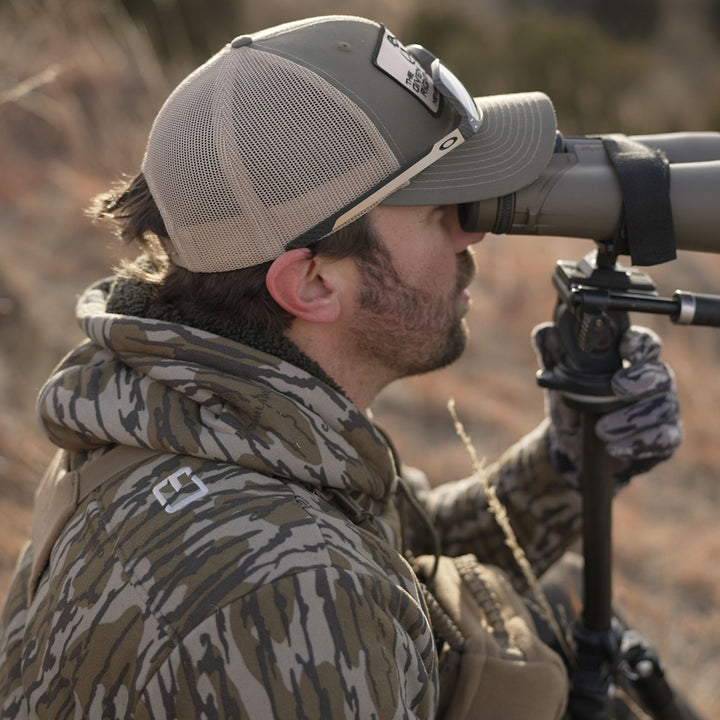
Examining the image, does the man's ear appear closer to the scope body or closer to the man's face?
the man's face

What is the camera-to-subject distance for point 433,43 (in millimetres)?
12727

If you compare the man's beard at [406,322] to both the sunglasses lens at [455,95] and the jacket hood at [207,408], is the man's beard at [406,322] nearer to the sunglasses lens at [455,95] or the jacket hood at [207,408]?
the jacket hood at [207,408]

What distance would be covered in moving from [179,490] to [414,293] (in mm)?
612

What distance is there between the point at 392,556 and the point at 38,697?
1.82 ft

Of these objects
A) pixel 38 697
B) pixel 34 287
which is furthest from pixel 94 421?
pixel 34 287

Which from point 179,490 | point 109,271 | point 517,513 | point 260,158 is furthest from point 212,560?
point 109,271

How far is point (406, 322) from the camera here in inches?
63.5

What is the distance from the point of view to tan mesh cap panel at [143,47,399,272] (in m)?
1.42

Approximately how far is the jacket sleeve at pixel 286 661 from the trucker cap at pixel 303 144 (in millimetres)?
628

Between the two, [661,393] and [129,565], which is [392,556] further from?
[661,393]

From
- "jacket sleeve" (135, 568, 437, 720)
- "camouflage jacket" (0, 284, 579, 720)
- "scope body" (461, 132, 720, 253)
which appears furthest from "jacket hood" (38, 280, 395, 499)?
"scope body" (461, 132, 720, 253)

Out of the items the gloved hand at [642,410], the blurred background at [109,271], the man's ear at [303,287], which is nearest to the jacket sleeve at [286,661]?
the man's ear at [303,287]

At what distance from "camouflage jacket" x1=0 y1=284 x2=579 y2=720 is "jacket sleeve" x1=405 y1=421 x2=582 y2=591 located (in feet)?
1.90

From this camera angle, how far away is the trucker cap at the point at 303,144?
142 centimetres
